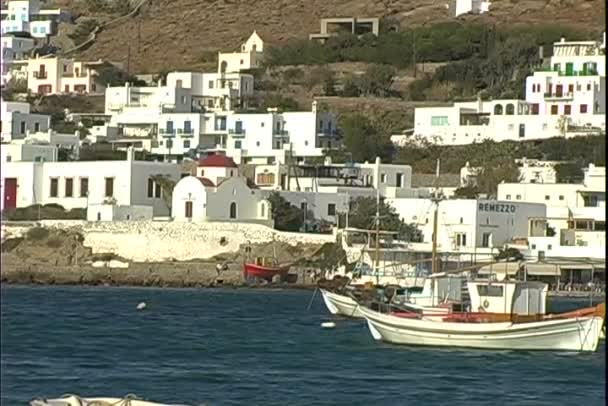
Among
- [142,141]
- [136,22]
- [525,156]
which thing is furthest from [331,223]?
[136,22]

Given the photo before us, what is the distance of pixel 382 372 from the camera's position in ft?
70.4

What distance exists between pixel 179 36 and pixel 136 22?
515 centimetres

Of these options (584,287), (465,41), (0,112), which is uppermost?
(465,41)

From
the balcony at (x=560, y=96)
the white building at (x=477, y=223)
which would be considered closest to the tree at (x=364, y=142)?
the balcony at (x=560, y=96)

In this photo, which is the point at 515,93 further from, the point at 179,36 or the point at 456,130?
the point at 179,36

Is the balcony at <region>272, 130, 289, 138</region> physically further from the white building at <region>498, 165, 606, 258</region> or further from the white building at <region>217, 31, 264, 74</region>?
the white building at <region>217, 31, 264, 74</region>

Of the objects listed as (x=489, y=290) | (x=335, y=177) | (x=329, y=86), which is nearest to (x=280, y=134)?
(x=335, y=177)

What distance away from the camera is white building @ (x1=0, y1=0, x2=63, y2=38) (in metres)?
83.2

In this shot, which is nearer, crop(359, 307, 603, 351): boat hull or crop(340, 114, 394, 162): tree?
crop(359, 307, 603, 351): boat hull

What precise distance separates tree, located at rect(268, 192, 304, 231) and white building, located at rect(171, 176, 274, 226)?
257 mm

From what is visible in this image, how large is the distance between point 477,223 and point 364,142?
552 inches

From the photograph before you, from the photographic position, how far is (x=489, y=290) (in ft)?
83.8

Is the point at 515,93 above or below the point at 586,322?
above

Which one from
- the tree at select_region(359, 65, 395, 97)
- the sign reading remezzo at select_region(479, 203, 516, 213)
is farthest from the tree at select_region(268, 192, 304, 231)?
the tree at select_region(359, 65, 395, 97)
